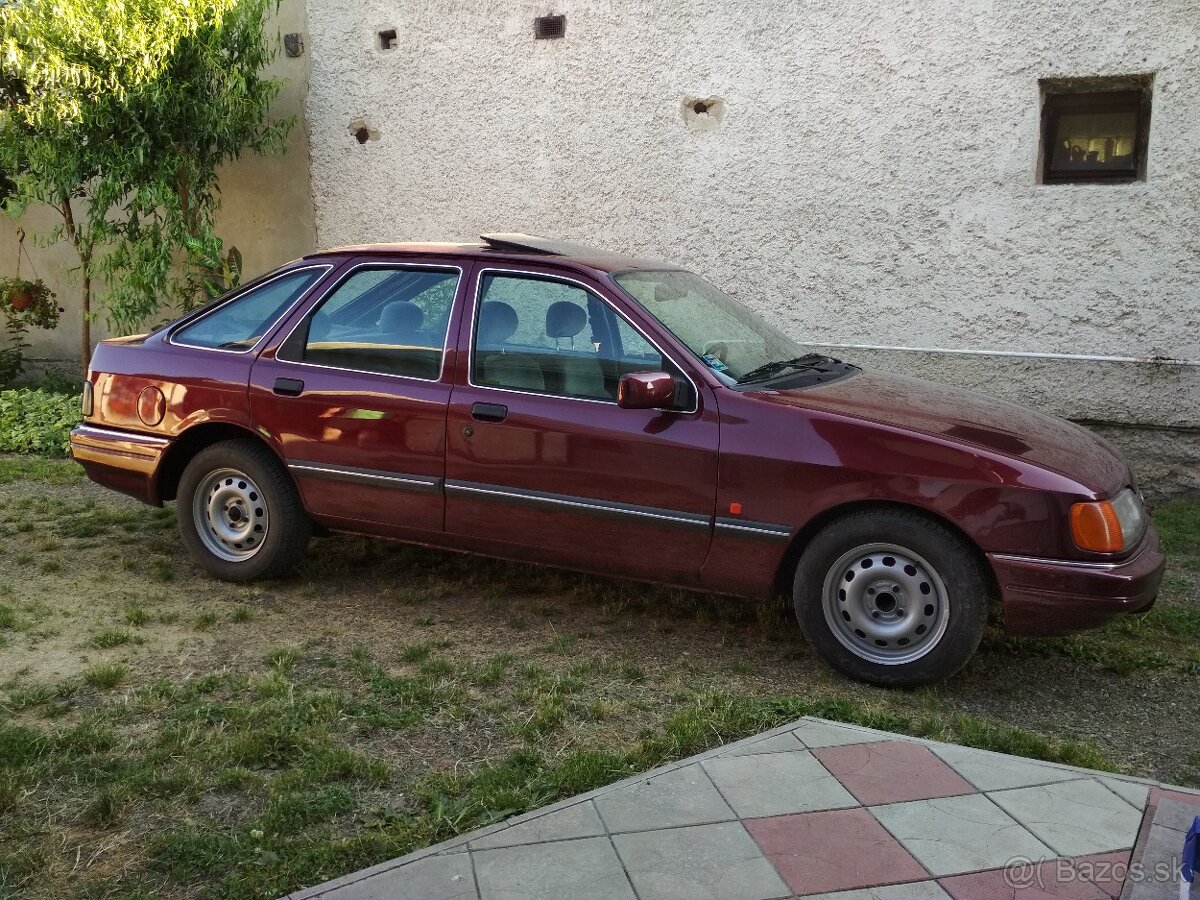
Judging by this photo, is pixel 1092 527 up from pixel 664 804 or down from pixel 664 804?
up

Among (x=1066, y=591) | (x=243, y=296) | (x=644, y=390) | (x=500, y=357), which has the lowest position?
(x=1066, y=591)

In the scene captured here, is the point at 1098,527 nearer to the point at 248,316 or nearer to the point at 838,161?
the point at 248,316

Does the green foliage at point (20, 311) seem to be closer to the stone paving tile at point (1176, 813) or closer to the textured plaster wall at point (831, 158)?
the textured plaster wall at point (831, 158)

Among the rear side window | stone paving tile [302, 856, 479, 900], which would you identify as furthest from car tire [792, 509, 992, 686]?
the rear side window

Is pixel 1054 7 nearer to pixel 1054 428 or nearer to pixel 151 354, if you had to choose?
pixel 1054 428

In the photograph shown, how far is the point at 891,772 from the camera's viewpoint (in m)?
3.49

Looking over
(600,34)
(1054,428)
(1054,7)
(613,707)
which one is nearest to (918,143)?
(1054,7)

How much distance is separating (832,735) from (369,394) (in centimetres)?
253

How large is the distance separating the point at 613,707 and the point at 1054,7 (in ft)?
17.8

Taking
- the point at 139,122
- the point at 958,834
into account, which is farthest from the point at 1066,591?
the point at 139,122

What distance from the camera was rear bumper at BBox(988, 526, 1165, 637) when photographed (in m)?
3.97

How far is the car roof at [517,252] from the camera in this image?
16.4 ft

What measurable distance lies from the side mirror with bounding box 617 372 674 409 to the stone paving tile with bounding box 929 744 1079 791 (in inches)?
63.8

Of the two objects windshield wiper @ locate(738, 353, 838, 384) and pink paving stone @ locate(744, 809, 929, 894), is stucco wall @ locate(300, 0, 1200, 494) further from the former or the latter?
pink paving stone @ locate(744, 809, 929, 894)
